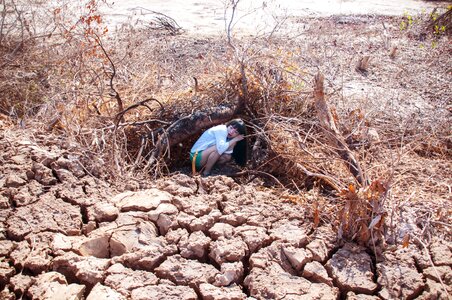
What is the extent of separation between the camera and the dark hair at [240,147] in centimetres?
425

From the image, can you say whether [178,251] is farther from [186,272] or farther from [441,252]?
[441,252]

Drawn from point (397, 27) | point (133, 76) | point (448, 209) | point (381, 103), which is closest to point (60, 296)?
point (448, 209)

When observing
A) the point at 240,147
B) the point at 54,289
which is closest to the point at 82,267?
the point at 54,289

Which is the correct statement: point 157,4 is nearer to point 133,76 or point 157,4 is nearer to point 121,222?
point 133,76

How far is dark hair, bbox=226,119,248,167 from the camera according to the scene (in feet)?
14.0

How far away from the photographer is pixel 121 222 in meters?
2.54

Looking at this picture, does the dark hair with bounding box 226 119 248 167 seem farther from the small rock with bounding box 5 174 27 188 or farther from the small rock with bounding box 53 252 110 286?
the small rock with bounding box 53 252 110 286

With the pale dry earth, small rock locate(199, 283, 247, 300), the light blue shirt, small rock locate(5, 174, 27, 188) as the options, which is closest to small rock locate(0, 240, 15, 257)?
the pale dry earth

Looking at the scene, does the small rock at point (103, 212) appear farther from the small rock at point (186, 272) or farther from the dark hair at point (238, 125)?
the dark hair at point (238, 125)

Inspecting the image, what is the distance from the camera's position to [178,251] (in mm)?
2414

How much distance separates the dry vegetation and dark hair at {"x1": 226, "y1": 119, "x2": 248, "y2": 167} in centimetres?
11

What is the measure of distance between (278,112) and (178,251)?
2.21 m

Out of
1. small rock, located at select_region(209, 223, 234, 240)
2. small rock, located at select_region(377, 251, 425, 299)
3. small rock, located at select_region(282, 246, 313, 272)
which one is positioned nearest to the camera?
small rock, located at select_region(377, 251, 425, 299)

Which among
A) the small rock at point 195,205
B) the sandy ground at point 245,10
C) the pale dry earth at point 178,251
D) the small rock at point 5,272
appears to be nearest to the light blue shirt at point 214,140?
the pale dry earth at point 178,251
